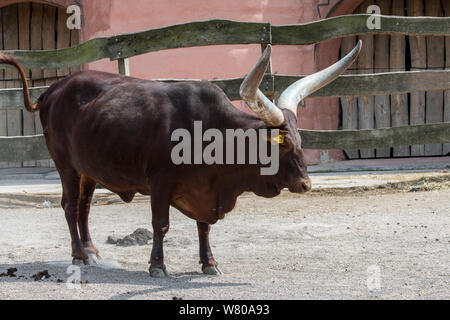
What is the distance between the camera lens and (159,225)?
475cm

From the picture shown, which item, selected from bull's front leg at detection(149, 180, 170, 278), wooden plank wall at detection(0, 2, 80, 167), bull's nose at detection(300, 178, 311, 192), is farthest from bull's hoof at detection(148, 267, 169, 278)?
wooden plank wall at detection(0, 2, 80, 167)

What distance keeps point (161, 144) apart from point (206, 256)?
32.8 inches

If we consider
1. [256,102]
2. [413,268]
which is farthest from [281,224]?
[256,102]

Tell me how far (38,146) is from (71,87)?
333 centimetres

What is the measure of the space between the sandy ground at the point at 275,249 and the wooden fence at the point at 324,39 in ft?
1.93

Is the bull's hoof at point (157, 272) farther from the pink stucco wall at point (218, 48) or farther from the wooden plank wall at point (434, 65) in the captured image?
the wooden plank wall at point (434, 65)

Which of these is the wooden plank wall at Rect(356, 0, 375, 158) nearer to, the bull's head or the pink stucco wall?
the pink stucco wall

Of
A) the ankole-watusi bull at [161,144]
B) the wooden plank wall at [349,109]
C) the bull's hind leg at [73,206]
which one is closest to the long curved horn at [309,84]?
the ankole-watusi bull at [161,144]

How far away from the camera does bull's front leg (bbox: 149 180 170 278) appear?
15.4ft

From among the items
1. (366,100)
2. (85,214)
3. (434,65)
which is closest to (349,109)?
(366,100)

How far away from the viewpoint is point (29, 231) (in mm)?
6629

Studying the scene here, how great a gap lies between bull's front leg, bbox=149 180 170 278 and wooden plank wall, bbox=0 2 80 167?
878cm
